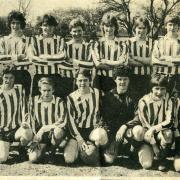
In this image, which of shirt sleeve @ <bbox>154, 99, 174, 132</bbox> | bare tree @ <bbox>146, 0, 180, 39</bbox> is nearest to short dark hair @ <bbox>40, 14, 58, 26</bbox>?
bare tree @ <bbox>146, 0, 180, 39</bbox>

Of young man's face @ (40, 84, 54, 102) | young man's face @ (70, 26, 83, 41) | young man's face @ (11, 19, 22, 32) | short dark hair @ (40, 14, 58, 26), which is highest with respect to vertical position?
short dark hair @ (40, 14, 58, 26)

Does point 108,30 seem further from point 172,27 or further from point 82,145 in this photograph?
point 82,145

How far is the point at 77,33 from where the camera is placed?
99 cm

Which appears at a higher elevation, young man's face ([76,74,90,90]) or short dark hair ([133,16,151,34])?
short dark hair ([133,16,151,34])

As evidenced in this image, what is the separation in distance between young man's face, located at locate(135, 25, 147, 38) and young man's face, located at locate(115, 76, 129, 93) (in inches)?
4.5

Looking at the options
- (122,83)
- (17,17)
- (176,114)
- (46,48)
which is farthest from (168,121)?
(17,17)

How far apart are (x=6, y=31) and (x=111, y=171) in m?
0.44

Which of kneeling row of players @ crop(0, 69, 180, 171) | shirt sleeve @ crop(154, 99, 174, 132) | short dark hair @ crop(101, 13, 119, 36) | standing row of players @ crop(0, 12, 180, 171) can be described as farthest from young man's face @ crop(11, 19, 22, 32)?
shirt sleeve @ crop(154, 99, 174, 132)

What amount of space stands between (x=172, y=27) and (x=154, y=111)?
218 mm

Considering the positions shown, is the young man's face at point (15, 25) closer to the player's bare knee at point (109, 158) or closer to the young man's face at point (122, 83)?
the young man's face at point (122, 83)

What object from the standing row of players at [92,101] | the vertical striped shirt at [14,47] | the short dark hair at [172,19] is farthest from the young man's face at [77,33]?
the short dark hair at [172,19]

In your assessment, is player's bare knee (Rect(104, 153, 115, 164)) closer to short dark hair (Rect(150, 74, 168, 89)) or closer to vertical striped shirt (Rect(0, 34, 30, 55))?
short dark hair (Rect(150, 74, 168, 89))

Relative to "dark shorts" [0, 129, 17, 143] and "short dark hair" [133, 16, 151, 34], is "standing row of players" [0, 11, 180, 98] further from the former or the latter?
"dark shorts" [0, 129, 17, 143]

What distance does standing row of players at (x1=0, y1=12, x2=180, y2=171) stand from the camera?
3.21ft
